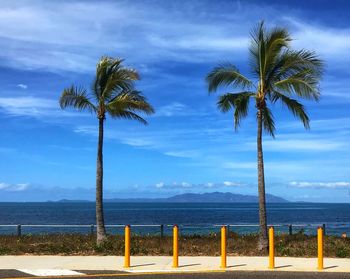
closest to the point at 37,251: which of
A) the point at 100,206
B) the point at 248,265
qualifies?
the point at 100,206

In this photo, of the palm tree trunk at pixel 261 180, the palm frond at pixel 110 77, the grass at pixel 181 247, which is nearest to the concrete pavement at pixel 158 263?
the grass at pixel 181 247

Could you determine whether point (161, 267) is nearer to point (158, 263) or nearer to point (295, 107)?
point (158, 263)

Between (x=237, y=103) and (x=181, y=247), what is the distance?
4.93 m

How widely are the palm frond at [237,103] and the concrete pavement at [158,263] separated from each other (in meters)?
4.95

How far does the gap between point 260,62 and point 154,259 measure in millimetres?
6979

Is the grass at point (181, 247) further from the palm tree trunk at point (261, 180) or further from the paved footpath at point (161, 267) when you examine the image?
the paved footpath at point (161, 267)

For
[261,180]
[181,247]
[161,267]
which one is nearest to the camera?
[161,267]

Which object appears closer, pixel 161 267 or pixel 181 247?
pixel 161 267

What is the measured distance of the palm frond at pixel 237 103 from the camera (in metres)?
17.4

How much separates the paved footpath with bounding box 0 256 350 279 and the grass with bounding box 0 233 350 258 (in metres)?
1.03

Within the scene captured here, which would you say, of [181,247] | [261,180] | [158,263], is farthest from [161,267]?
[261,180]

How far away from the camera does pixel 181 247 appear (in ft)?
56.7

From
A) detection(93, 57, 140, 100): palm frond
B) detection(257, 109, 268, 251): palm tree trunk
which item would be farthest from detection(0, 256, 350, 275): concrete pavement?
detection(93, 57, 140, 100): palm frond

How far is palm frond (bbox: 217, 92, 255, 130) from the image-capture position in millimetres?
17375
